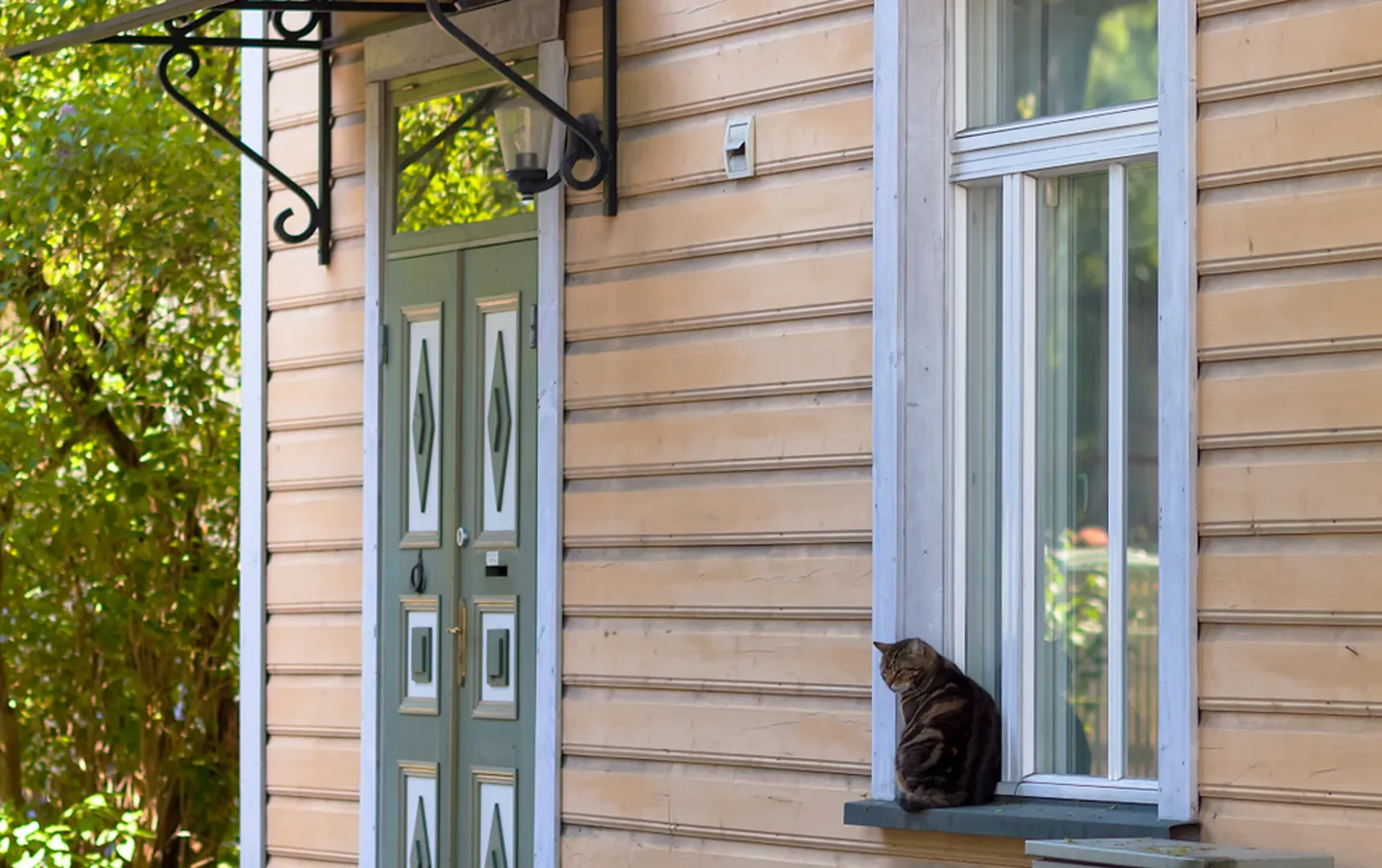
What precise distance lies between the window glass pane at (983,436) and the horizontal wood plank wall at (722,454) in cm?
24

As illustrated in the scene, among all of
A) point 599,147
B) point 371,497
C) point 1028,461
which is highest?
point 599,147

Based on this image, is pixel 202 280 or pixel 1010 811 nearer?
pixel 1010 811

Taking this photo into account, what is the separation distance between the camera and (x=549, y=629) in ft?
16.6

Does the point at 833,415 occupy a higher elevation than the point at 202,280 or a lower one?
lower

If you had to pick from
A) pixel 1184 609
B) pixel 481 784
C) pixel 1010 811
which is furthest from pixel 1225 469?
pixel 481 784

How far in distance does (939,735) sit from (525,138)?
1960 mm

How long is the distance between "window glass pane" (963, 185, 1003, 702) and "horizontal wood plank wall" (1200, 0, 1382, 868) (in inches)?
25.7

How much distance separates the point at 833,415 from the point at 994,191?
25.3 inches

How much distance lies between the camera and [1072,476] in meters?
4.18

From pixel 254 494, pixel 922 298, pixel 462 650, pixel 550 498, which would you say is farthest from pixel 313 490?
pixel 922 298

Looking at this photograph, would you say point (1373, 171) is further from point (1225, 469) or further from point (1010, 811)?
point (1010, 811)

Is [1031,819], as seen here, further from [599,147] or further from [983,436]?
[599,147]

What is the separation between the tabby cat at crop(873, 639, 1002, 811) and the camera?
4145 millimetres

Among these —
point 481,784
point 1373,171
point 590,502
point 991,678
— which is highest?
point 1373,171
